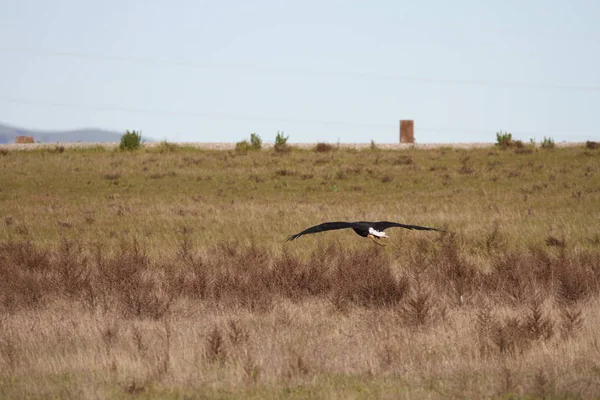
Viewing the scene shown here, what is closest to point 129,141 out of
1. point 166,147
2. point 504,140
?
point 166,147

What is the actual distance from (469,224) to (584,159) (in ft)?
53.0

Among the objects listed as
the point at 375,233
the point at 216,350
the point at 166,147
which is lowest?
the point at 216,350

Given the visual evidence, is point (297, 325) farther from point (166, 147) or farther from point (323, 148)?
point (166, 147)

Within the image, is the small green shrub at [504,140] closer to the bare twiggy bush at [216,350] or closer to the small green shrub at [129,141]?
the small green shrub at [129,141]

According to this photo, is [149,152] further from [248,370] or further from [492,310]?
[248,370]

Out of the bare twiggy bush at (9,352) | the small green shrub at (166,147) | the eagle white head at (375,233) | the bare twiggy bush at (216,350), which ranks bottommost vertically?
the bare twiggy bush at (9,352)

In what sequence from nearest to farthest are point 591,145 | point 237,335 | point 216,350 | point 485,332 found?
point 216,350 < point 237,335 < point 485,332 < point 591,145

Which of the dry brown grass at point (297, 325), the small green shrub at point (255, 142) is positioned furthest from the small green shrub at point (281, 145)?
the dry brown grass at point (297, 325)

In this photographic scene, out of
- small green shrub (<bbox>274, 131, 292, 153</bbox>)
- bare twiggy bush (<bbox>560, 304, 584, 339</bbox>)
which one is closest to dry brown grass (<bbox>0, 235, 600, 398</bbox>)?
bare twiggy bush (<bbox>560, 304, 584, 339</bbox>)

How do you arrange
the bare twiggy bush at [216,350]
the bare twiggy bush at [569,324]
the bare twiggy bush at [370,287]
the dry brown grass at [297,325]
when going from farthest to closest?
the bare twiggy bush at [370,287], the bare twiggy bush at [569,324], the bare twiggy bush at [216,350], the dry brown grass at [297,325]

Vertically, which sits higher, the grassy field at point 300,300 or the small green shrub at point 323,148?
the small green shrub at point 323,148

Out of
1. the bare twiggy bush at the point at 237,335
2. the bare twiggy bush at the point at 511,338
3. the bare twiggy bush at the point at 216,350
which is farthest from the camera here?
the bare twiggy bush at the point at 237,335

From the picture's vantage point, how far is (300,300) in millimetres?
13844

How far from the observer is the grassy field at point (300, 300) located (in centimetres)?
903
